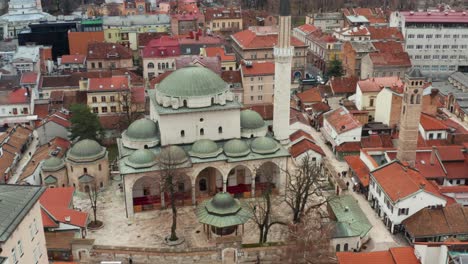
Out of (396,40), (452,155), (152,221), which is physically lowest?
(152,221)

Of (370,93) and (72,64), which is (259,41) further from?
(72,64)

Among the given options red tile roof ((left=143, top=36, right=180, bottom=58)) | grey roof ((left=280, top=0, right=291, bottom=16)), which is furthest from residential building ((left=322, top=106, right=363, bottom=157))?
red tile roof ((left=143, top=36, right=180, bottom=58))

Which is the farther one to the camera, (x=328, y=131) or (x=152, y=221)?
(x=328, y=131)

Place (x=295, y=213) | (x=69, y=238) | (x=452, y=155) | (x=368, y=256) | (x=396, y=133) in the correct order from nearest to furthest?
(x=368, y=256), (x=69, y=238), (x=295, y=213), (x=452, y=155), (x=396, y=133)

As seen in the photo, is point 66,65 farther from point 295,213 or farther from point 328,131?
point 295,213

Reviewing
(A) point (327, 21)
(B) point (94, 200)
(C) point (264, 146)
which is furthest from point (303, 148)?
(A) point (327, 21)

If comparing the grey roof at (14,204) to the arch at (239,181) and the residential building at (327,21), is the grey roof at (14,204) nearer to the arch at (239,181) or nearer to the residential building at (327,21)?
the arch at (239,181)

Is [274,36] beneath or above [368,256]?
above

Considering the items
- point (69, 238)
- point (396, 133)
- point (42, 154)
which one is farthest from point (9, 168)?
point (396, 133)
